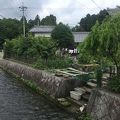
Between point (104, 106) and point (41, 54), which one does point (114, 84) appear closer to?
point (104, 106)

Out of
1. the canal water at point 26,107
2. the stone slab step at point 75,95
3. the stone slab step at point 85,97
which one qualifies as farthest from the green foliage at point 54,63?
the stone slab step at point 85,97

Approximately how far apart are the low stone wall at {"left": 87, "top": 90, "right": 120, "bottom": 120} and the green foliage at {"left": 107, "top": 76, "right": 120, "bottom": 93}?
0.44m

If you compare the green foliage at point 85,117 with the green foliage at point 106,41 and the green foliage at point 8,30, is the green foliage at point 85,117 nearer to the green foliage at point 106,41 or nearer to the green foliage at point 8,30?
the green foliage at point 106,41

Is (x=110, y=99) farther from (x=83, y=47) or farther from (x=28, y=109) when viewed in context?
(x=28, y=109)

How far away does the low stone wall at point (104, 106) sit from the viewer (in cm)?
1523

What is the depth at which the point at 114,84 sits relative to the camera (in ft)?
54.4

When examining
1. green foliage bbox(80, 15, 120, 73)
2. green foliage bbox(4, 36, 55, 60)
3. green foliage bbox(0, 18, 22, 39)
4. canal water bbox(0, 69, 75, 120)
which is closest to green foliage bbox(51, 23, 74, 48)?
green foliage bbox(4, 36, 55, 60)

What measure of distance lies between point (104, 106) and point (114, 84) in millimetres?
1372

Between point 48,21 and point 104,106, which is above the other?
point 48,21

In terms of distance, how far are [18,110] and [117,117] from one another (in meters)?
6.93

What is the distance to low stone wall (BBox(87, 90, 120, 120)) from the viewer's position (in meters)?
15.2

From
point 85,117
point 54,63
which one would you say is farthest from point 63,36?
point 85,117

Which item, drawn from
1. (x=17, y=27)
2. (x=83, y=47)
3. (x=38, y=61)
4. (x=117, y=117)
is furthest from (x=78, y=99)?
(x=17, y=27)

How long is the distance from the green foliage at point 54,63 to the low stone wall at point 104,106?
36.2 feet
